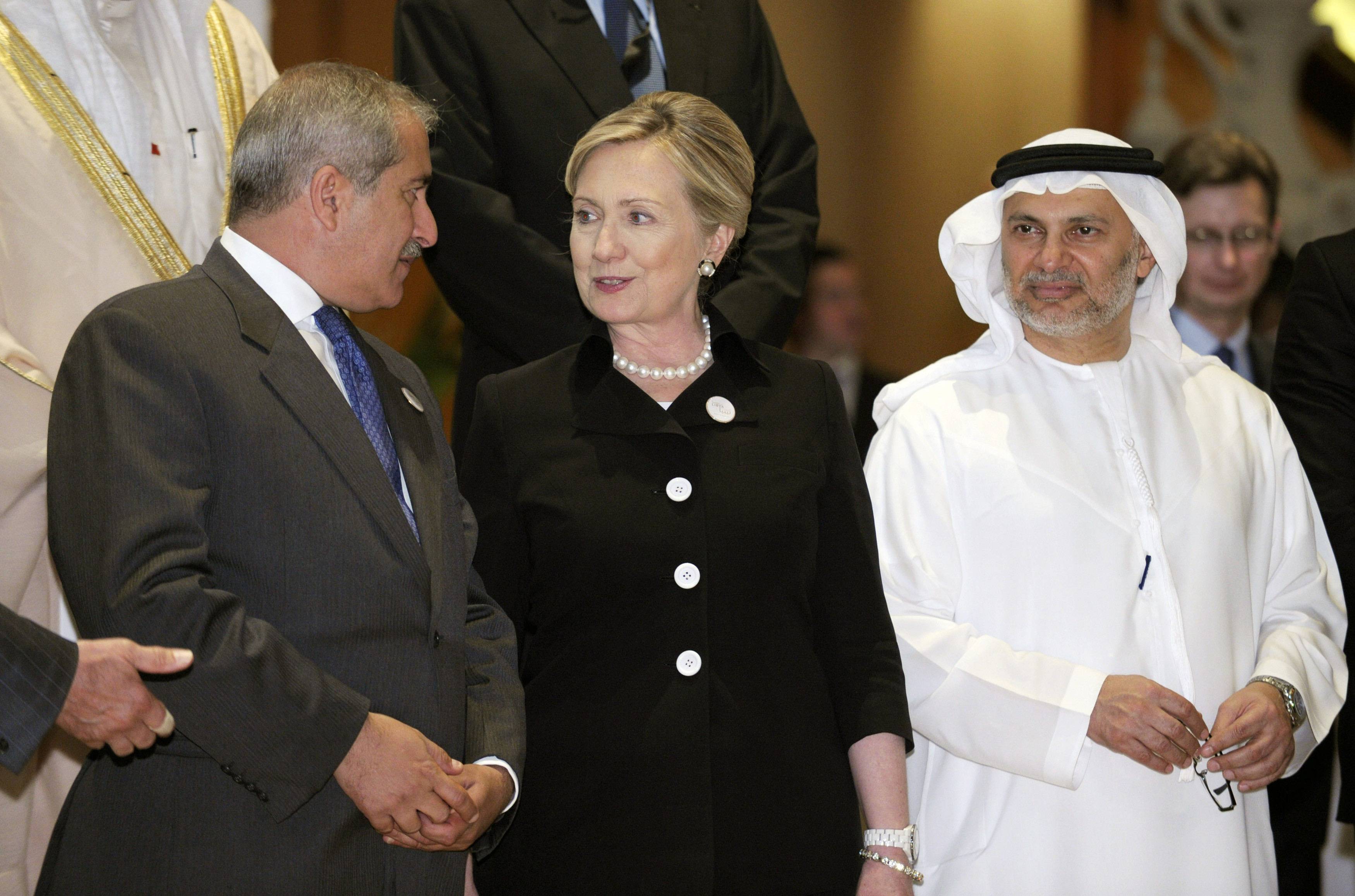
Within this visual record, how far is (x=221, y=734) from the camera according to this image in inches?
75.9

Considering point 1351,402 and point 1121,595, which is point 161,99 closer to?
point 1121,595

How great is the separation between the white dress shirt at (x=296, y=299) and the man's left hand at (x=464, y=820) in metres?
0.03

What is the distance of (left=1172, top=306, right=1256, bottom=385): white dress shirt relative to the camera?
463 centimetres

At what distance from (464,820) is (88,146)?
1.84 meters

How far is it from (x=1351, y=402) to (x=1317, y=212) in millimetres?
3121

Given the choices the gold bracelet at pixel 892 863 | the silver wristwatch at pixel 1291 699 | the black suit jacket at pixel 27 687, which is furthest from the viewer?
the silver wristwatch at pixel 1291 699

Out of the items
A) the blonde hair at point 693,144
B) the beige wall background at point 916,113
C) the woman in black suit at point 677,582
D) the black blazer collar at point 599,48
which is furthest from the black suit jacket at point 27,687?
the beige wall background at point 916,113

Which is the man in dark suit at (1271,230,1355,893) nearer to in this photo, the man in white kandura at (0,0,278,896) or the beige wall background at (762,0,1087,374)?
the beige wall background at (762,0,1087,374)

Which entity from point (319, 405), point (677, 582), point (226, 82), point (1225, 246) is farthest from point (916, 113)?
point (319, 405)

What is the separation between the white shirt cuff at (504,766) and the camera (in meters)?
2.29

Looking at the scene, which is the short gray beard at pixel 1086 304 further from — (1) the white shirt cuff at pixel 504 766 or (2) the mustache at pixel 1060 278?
(1) the white shirt cuff at pixel 504 766

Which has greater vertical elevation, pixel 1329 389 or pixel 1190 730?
pixel 1329 389

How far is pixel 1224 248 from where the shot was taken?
15.3 feet

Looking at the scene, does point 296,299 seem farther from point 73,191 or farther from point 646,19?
point 646,19
